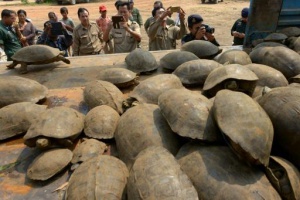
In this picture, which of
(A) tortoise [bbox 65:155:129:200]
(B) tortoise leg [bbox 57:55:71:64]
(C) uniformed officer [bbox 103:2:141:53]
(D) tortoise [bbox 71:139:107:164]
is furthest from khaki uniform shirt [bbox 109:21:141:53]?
(A) tortoise [bbox 65:155:129:200]

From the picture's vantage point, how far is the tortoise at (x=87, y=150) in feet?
8.50

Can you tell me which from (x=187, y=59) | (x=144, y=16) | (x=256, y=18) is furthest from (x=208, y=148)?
(x=144, y=16)

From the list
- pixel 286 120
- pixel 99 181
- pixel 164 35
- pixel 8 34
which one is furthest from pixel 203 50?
pixel 8 34

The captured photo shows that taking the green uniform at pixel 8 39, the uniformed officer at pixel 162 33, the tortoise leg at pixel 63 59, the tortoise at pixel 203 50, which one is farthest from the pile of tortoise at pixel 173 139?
the green uniform at pixel 8 39

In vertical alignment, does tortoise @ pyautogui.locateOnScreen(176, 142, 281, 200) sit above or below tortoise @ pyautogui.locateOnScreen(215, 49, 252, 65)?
below


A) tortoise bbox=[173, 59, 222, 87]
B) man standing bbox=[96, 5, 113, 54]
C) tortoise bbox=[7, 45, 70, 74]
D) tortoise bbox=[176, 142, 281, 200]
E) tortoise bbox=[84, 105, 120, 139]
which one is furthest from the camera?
man standing bbox=[96, 5, 113, 54]

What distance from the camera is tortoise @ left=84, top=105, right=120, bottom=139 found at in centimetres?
293

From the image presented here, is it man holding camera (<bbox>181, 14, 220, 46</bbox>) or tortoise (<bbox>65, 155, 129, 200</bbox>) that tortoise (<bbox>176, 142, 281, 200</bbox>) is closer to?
tortoise (<bbox>65, 155, 129, 200</bbox>)

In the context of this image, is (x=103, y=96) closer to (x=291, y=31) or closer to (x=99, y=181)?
(x=99, y=181)

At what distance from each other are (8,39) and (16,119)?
4.30 metres

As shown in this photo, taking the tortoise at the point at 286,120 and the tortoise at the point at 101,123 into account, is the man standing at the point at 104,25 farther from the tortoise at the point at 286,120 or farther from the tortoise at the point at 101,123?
the tortoise at the point at 286,120

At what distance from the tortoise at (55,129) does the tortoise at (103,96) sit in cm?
41

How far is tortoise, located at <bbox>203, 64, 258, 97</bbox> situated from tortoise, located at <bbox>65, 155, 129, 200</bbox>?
5.39 feet

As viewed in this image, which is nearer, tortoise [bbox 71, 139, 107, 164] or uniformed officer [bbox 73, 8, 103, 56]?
tortoise [bbox 71, 139, 107, 164]
